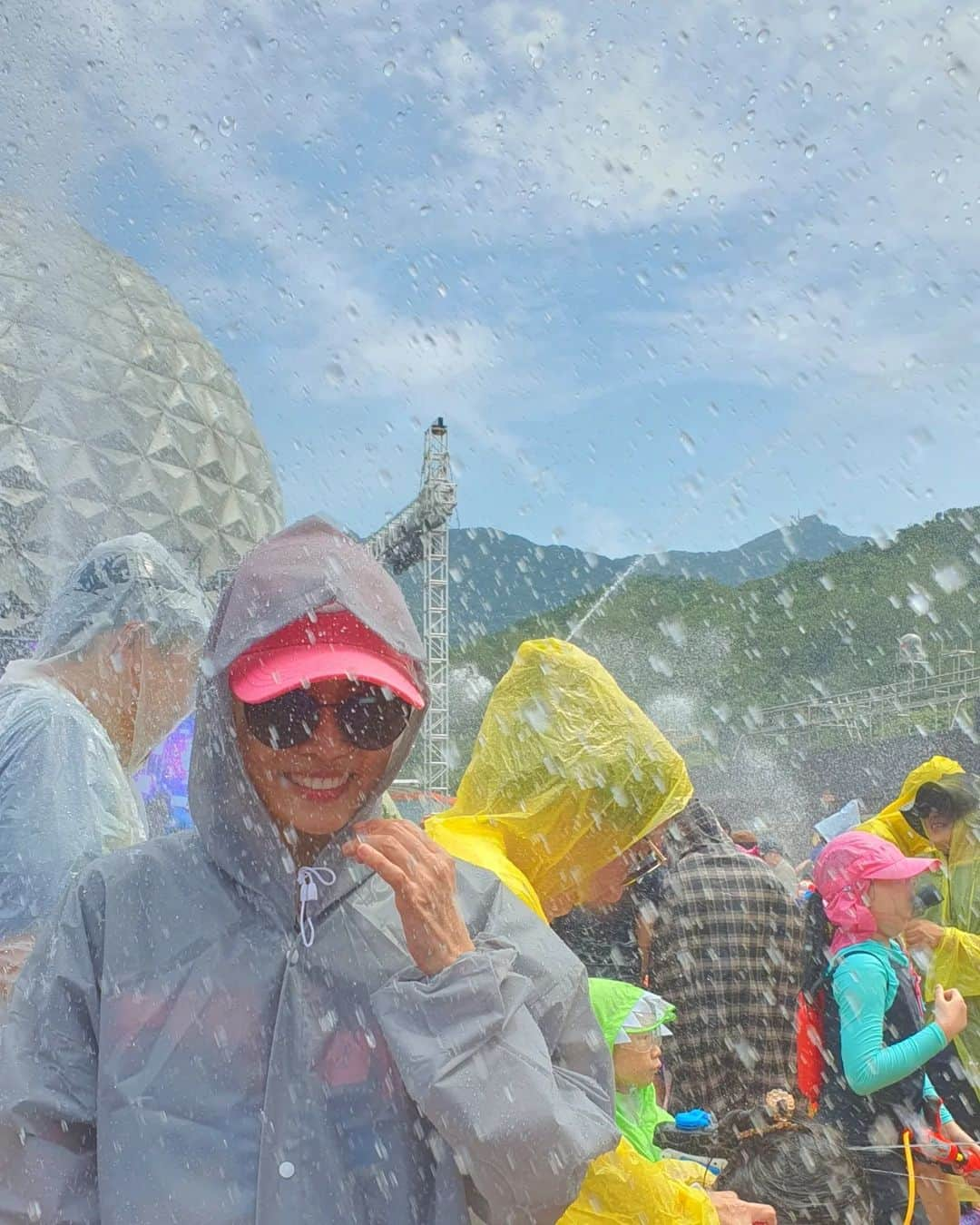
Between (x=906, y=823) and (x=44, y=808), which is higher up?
(x=44, y=808)

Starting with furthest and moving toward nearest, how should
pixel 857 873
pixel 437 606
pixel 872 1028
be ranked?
1. pixel 437 606
2. pixel 857 873
3. pixel 872 1028

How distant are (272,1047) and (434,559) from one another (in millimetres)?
29050

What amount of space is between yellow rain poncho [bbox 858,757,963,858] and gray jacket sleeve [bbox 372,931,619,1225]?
3.65 metres

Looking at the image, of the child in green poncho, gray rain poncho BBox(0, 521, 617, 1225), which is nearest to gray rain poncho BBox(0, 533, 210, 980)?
gray rain poncho BBox(0, 521, 617, 1225)

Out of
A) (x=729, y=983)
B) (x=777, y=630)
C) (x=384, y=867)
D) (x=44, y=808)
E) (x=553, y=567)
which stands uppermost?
(x=553, y=567)

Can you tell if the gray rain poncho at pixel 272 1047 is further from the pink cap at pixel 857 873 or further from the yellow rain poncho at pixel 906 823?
the yellow rain poncho at pixel 906 823

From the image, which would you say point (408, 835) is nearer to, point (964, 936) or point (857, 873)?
point (857, 873)

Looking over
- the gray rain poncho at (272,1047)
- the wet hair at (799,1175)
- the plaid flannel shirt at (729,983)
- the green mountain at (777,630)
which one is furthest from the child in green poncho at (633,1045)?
the green mountain at (777,630)

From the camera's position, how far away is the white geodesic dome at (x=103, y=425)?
16.1 m

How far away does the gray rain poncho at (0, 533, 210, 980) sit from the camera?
2207mm

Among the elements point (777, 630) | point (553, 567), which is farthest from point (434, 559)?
point (553, 567)

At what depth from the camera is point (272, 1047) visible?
147cm

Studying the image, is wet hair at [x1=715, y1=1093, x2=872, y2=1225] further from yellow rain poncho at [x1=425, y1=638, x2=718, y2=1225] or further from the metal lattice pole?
the metal lattice pole

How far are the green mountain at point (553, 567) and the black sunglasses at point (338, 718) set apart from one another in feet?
159
